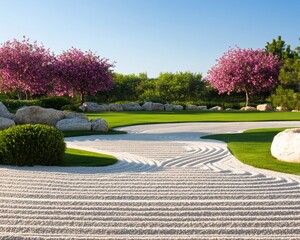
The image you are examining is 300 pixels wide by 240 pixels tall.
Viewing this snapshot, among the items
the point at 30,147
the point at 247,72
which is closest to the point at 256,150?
the point at 30,147

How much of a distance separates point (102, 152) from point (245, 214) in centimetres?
643

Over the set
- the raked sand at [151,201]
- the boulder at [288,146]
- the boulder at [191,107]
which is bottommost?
the raked sand at [151,201]

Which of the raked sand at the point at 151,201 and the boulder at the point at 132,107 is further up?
the boulder at the point at 132,107

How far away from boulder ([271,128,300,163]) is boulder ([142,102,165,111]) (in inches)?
1041

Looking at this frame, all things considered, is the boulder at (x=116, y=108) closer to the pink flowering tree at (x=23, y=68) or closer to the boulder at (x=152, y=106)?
the boulder at (x=152, y=106)

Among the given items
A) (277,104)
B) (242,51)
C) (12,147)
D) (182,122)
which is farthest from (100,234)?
(242,51)

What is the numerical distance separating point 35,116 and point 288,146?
1171cm

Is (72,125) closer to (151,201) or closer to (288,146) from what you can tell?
(288,146)

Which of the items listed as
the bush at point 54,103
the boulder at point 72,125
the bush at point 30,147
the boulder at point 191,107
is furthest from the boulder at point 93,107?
the bush at point 30,147

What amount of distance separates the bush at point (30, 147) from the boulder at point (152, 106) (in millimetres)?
27112

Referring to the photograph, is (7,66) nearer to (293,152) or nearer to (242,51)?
(242,51)

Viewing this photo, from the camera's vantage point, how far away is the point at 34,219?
16.9 feet

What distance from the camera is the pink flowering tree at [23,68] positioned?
3729 cm

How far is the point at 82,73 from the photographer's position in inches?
1443
